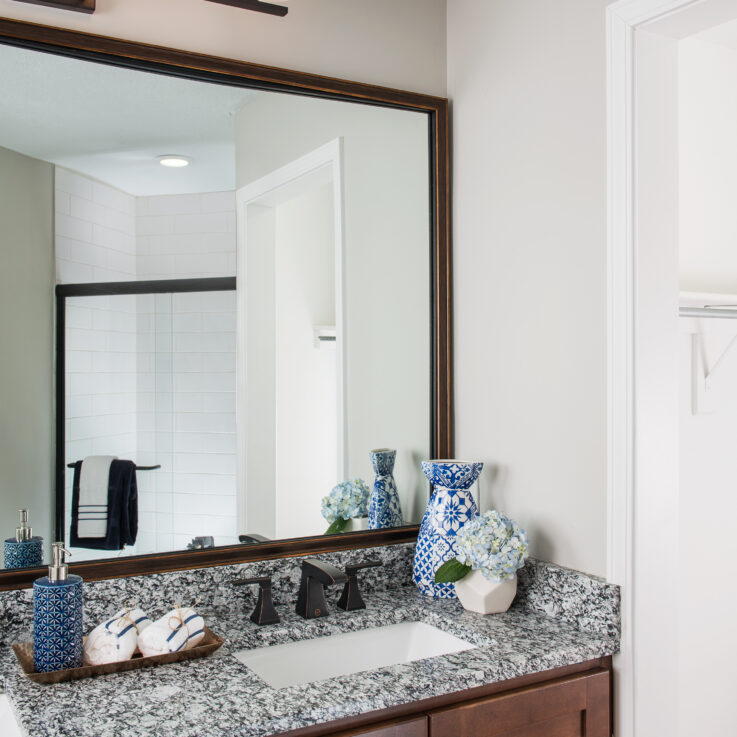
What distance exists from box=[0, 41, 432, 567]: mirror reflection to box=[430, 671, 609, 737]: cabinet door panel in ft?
1.92

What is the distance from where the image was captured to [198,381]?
1.60m

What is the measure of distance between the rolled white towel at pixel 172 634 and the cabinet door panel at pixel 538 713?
440mm

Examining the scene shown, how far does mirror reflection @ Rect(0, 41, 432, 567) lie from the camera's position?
1.45m

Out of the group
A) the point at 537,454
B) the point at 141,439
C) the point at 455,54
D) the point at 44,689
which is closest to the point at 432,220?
the point at 455,54

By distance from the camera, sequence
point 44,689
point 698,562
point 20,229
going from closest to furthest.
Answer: point 44,689 → point 20,229 → point 698,562

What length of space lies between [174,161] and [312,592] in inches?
37.6

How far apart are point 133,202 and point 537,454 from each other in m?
1.01

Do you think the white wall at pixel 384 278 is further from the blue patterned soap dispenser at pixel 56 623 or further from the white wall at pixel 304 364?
the blue patterned soap dispenser at pixel 56 623

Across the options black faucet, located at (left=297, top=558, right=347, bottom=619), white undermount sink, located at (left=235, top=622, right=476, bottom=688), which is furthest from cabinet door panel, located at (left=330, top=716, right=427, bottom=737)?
black faucet, located at (left=297, top=558, right=347, bottom=619)

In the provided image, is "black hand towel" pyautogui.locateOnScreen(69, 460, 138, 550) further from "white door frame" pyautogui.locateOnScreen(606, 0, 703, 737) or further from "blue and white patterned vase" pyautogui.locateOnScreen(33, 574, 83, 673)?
"white door frame" pyautogui.locateOnScreen(606, 0, 703, 737)

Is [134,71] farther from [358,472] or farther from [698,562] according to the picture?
[698,562]

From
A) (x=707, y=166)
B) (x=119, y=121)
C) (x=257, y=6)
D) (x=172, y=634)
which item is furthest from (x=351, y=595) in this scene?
(x=707, y=166)

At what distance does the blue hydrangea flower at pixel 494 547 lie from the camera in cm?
152

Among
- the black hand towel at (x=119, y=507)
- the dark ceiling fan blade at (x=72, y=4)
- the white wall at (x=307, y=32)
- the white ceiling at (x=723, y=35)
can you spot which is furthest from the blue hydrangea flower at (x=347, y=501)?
the white ceiling at (x=723, y=35)
